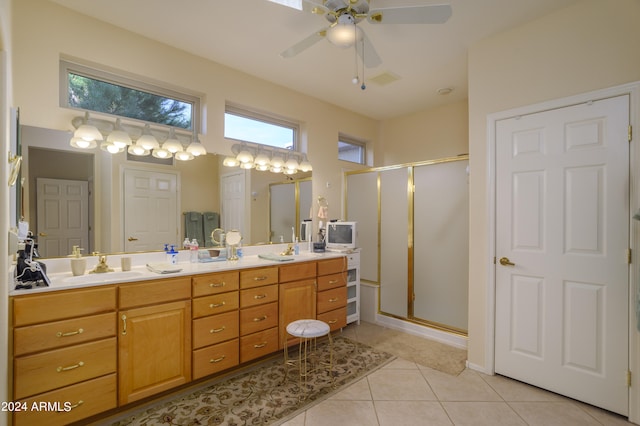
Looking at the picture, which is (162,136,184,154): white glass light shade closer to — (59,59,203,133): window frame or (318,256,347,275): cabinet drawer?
(59,59,203,133): window frame

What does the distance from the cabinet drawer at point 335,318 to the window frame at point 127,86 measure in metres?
2.27

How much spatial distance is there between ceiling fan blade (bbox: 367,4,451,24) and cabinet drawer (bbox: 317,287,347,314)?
241cm

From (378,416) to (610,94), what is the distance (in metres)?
2.64

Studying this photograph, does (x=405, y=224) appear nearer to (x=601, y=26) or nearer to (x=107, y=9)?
(x=601, y=26)

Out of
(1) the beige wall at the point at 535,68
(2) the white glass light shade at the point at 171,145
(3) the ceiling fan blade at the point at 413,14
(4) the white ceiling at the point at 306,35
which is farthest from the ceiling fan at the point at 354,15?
(2) the white glass light shade at the point at 171,145

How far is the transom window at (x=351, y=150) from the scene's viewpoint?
4.40 m

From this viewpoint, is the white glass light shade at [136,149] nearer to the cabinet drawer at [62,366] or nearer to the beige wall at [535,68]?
the cabinet drawer at [62,366]

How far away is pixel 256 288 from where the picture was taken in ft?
8.30

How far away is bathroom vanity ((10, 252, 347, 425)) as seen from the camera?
1627 millimetres

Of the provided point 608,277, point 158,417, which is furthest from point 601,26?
point 158,417

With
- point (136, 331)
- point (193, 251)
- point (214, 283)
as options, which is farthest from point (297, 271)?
point (136, 331)

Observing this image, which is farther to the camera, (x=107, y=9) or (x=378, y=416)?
(x=107, y=9)

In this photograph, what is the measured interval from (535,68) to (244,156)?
264cm

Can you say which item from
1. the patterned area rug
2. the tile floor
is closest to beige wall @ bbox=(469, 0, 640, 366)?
the tile floor
